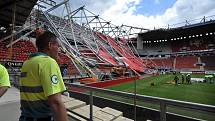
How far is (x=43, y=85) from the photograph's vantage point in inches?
102

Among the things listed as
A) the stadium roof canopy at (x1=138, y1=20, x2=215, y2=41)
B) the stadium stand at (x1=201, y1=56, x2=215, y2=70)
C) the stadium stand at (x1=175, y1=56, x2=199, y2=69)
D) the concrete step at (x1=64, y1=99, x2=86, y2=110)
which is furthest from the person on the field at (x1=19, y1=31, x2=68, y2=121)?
the stadium roof canopy at (x1=138, y1=20, x2=215, y2=41)

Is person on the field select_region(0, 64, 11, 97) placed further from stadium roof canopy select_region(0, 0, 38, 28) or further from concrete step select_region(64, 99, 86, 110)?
stadium roof canopy select_region(0, 0, 38, 28)

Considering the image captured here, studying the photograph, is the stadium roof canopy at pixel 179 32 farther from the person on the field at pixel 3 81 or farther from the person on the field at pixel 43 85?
the person on the field at pixel 43 85

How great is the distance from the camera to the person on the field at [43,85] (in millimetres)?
2537

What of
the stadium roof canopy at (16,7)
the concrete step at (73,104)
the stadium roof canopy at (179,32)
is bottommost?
the concrete step at (73,104)

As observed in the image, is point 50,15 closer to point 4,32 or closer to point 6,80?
point 4,32

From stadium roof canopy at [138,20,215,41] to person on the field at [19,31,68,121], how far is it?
6032 cm

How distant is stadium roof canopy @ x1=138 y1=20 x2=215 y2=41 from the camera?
61.3m

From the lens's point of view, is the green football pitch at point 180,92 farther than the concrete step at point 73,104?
Yes

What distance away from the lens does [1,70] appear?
4.14m

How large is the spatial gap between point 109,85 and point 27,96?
2100 cm

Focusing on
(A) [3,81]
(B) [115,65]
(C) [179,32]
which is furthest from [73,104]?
(C) [179,32]

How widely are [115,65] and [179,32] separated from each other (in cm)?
5048

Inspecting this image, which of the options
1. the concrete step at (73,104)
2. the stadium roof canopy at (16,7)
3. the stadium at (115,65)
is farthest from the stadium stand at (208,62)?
the concrete step at (73,104)
